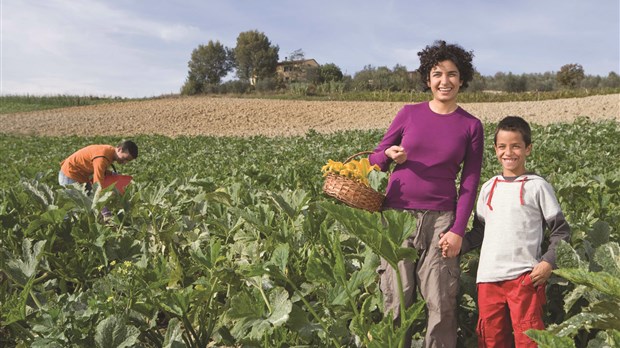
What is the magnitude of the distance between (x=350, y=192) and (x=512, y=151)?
82 centimetres

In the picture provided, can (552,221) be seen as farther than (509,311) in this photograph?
No

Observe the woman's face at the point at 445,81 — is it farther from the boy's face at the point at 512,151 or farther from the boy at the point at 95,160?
the boy at the point at 95,160

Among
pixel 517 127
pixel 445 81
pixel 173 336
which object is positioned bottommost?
pixel 173 336

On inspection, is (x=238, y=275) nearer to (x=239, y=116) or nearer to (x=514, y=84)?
(x=239, y=116)

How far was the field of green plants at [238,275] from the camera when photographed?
75.4 inches

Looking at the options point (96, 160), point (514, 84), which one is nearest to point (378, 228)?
point (96, 160)

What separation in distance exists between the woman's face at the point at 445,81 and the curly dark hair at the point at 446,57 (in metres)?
0.03

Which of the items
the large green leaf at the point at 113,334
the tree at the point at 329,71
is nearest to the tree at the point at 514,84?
the tree at the point at 329,71

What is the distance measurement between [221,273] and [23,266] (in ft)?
3.12

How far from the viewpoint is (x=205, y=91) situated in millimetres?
62062

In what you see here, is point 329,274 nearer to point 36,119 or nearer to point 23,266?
point 23,266

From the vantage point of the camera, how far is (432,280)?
8.52 feet

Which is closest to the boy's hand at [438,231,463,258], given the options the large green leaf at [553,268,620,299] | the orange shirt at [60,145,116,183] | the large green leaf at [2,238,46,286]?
the large green leaf at [553,268,620,299]

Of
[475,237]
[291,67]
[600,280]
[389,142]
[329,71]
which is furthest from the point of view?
[291,67]
